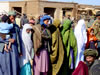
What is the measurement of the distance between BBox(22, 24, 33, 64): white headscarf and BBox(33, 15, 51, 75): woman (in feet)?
0.53

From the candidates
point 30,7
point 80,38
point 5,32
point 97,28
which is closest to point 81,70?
point 5,32

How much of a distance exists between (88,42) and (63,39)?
1.00 meters

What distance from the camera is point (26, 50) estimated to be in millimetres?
5094

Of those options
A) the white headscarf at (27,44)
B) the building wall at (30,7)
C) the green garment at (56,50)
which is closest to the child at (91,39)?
the green garment at (56,50)

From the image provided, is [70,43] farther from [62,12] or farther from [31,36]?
[62,12]

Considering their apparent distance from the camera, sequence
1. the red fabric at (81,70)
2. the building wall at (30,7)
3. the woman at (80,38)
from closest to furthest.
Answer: the red fabric at (81,70) < the woman at (80,38) < the building wall at (30,7)

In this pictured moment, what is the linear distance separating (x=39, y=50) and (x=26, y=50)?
0.89 ft

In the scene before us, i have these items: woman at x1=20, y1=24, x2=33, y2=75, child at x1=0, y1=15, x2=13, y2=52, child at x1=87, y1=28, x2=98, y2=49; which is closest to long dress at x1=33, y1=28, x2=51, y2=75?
woman at x1=20, y1=24, x2=33, y2=75

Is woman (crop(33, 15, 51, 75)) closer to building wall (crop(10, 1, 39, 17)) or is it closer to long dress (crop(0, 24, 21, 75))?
long dress (crop(0, 24, 21, 75))

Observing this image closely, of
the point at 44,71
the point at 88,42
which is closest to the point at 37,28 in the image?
the point at 44,71

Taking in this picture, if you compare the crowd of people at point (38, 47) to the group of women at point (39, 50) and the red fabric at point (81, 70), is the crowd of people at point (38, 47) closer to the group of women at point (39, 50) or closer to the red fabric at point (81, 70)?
the group of women at point (39, 50)

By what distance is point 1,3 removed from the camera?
2811cm

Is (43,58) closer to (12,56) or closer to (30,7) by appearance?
(12,56)

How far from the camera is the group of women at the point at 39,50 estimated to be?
15.7ft
